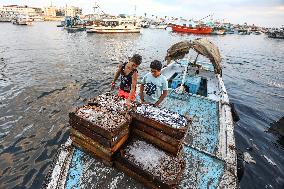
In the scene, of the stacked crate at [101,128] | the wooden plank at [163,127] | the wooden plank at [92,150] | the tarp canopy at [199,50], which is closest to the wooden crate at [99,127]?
the stacked crate at [101,128]

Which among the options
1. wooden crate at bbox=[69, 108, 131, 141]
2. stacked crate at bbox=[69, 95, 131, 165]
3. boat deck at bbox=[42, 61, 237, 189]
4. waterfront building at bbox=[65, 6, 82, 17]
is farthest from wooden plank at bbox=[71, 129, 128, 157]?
waterfront building at bbox=[65, 6, 82, 17]

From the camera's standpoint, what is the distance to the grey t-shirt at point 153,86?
602 centimetres

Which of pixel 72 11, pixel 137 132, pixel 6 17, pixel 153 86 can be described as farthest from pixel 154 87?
pixel 72 11

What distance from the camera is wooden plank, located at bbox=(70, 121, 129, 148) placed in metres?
4.10

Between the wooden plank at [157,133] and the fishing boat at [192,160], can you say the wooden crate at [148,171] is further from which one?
the wooden plank at [157,133]

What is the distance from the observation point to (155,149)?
454 centimetres

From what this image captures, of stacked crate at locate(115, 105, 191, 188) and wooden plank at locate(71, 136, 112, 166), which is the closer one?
stacked crate at locate(115, 105, 191, 188)

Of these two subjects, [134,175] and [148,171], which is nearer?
[148,171]

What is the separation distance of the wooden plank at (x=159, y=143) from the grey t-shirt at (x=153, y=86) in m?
1.80

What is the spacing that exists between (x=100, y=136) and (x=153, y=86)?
2609 mm

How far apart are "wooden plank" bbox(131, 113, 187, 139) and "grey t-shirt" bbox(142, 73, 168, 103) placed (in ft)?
5.76

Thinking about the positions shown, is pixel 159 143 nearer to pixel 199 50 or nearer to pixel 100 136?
pixel 100 136

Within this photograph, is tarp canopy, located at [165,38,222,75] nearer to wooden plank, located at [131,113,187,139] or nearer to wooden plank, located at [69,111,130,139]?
wooden plank, located at [131,113,187,139]

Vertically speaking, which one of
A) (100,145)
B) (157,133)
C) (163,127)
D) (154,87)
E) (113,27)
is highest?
(113,27)
